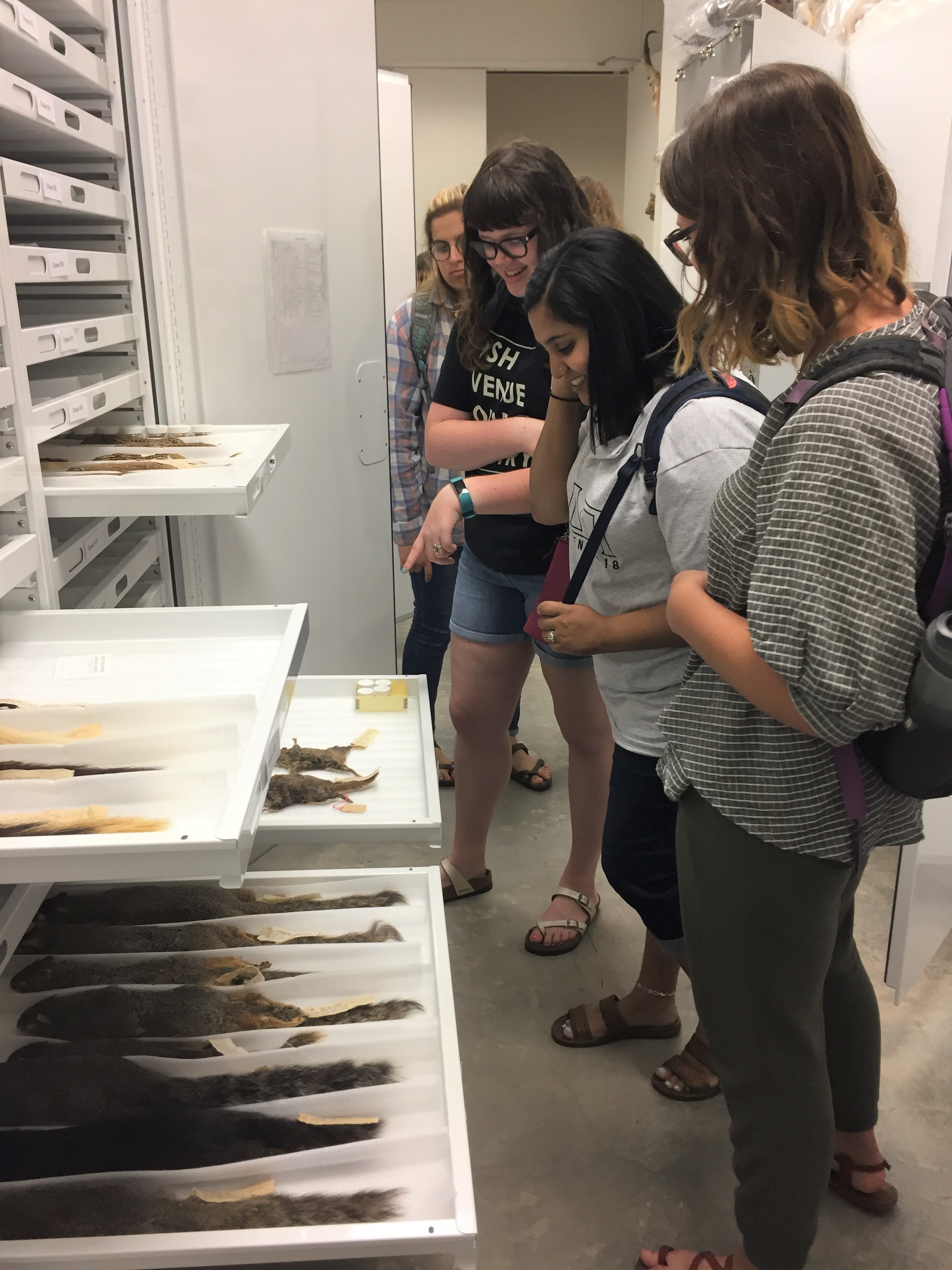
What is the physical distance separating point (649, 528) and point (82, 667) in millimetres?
766

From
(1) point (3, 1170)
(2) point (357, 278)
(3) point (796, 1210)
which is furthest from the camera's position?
(2) point (357, 278)

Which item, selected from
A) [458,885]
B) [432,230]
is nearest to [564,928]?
[458,885]

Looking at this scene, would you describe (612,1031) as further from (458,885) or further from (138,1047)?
(138,1047)

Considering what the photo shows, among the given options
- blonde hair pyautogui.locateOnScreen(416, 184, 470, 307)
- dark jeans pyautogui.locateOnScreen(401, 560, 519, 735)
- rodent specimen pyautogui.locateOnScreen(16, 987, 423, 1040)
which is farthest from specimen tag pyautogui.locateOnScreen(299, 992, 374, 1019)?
blonde hair pyautogui.locateOnScreen(416, 184, 470, 307)

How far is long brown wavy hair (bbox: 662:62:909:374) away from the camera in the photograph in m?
0.85

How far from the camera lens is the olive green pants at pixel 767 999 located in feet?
3.32

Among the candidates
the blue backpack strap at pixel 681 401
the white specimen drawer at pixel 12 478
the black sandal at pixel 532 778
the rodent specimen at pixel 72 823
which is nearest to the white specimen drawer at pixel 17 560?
the white specimen drawer at pixel 12 478

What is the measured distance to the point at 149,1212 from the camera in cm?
96

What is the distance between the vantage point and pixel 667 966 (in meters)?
1.71

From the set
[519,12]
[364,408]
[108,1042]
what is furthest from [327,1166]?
[519,12]

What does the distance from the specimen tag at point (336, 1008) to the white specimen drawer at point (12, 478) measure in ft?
2.47

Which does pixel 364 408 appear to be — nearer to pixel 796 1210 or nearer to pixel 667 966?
pixel 667 966

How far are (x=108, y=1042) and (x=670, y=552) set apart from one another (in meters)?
0.94

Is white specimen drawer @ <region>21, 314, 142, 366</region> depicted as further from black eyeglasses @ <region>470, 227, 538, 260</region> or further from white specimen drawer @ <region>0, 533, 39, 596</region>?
black eyeglasses @ <region>470, 227, 538, 260</region>
